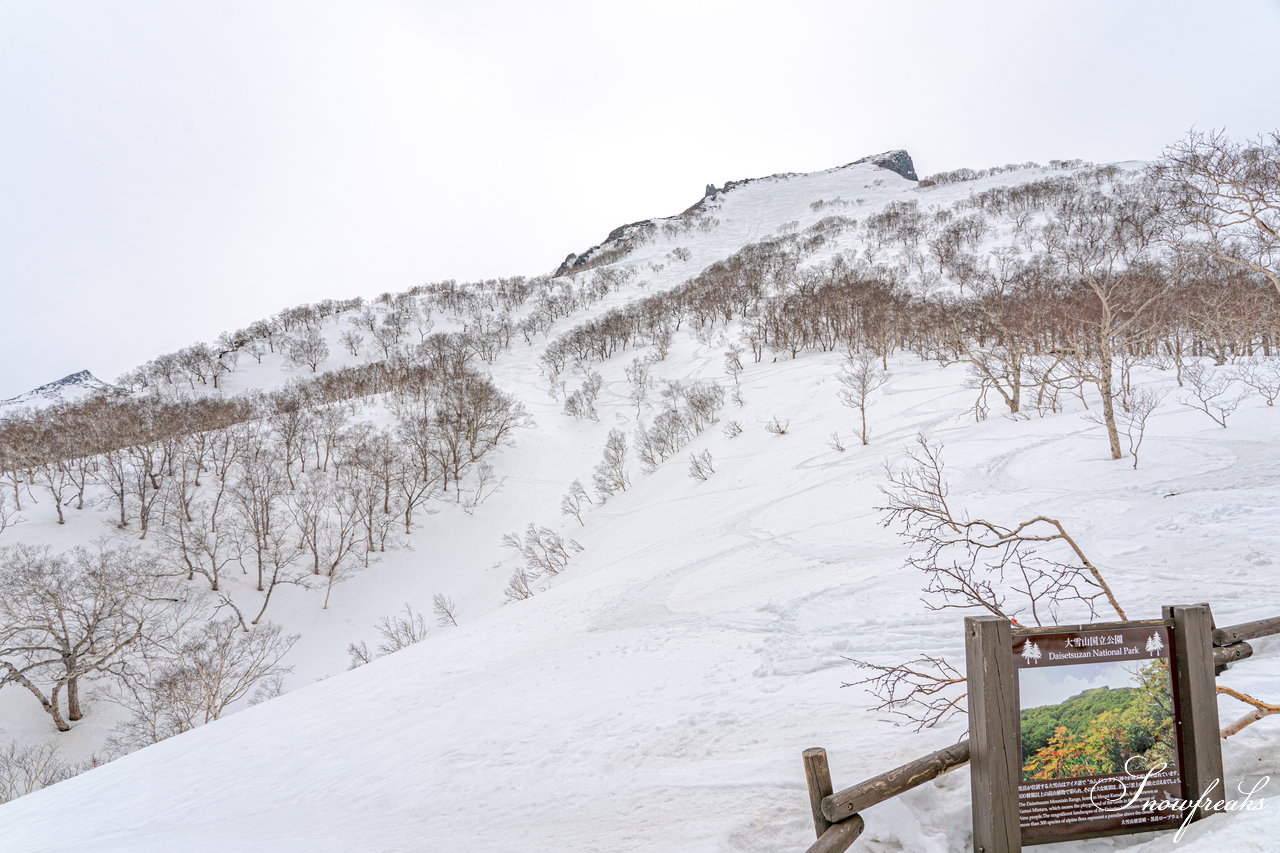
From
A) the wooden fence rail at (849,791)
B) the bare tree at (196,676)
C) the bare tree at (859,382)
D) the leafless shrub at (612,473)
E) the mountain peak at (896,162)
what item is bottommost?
the bare tree at (196,676)

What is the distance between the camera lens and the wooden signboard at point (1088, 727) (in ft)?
9.41

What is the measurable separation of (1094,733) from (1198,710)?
57 centimetres

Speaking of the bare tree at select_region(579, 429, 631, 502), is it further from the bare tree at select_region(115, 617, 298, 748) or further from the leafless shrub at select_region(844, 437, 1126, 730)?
the leafless shrub at select_region(844, 437, 1126, 730)

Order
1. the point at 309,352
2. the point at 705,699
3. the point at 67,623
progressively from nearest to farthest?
the point at 705,699 → the point at 67,623 → the point at 309,352

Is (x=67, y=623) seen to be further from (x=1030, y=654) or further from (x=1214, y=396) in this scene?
(x=1214, y=396)

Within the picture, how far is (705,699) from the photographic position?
6.47 m

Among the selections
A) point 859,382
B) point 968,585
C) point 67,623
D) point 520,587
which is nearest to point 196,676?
point 67,623

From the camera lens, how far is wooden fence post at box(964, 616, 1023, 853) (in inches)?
112

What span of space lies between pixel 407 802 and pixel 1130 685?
20.2 ft

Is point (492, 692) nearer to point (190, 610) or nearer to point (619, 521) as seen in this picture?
point (619, 521)

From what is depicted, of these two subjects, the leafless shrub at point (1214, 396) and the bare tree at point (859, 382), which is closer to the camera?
the leafless shrub at point (1214, 396)

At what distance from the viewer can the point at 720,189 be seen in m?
146

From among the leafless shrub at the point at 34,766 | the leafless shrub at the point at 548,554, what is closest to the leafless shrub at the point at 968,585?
the leafless shrub at the point at 548,554

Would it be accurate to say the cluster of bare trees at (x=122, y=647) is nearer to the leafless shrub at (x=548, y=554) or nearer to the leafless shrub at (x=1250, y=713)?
the leafless shrub at (x=548, y=554)
